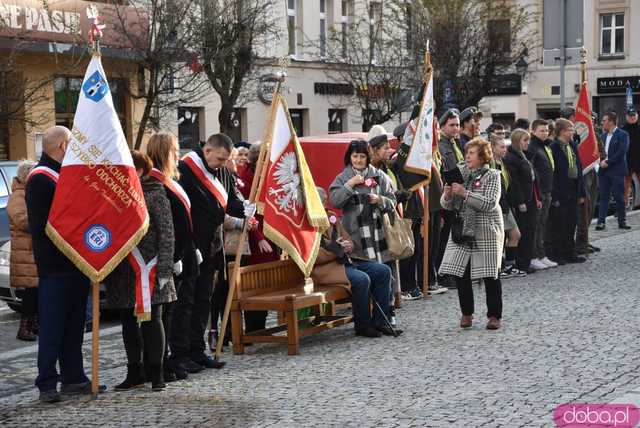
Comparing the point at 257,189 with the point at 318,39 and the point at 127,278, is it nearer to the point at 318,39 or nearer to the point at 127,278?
the point at 127,278

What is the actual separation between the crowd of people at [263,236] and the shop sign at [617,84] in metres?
32.8

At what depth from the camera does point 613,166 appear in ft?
62.7

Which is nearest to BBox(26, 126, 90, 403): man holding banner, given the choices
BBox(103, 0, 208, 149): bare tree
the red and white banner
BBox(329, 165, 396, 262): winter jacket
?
the red and white banner

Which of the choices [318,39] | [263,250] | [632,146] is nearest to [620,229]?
[632,146]

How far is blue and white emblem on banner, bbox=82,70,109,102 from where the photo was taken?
815cm

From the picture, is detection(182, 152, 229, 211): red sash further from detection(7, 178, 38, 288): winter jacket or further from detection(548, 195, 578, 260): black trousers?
detection(548, 195, 578, 260): black trousers

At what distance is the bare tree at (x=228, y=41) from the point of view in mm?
25344

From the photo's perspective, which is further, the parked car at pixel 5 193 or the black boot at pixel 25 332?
the parked car at pixel 5 193

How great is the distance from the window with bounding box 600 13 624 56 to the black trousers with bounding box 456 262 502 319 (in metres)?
39.5

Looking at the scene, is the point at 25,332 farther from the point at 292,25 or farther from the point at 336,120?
the point at 336,120

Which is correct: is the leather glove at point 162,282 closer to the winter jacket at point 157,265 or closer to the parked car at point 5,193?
the winter jacket at point 157,265

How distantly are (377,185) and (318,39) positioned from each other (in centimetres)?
2622

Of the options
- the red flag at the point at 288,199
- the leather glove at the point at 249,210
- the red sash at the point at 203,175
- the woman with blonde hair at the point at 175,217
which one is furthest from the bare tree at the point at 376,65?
the woman with blonde hair at the point at 175,217

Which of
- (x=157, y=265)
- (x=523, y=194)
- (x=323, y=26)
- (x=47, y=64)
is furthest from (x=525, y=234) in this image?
(x=323, y=26)
